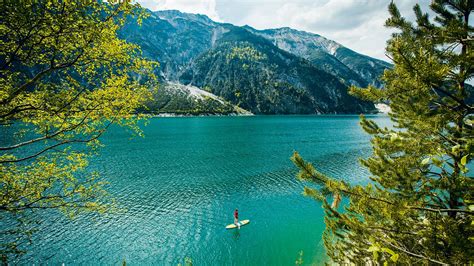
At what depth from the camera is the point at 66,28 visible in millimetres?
7105

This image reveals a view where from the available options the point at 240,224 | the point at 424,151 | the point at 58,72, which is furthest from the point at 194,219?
the point at 424,151

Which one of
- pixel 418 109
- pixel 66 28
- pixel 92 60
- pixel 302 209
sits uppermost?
pixel 66 28

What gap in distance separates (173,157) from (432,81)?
6672cm

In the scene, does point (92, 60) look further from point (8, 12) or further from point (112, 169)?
point (112, 169)

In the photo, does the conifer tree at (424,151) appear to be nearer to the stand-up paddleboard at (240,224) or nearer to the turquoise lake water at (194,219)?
the turquoise lake water at (194,219)

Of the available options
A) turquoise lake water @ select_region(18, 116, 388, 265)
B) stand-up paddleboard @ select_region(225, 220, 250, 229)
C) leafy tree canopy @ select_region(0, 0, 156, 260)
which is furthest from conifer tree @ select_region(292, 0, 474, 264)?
stand-up paddleboard @ select_region(225, 220, 250, 229)

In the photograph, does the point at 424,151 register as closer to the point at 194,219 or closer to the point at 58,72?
the point at 58,72

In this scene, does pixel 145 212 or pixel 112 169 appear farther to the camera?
pixel 112 169

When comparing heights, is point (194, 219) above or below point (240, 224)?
A: below

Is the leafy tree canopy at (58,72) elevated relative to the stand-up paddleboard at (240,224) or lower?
elevated

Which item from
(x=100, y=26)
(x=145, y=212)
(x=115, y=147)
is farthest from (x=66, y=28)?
(x=115, y=147)

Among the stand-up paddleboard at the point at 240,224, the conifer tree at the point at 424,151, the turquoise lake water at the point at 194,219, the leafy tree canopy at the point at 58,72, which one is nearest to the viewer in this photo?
the conifer tree at the point at 424,151

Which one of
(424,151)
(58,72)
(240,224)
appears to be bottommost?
(240,224)

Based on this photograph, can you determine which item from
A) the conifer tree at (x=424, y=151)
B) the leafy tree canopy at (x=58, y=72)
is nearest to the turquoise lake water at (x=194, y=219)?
the leafy tree canopy at (x=58, y=72)
